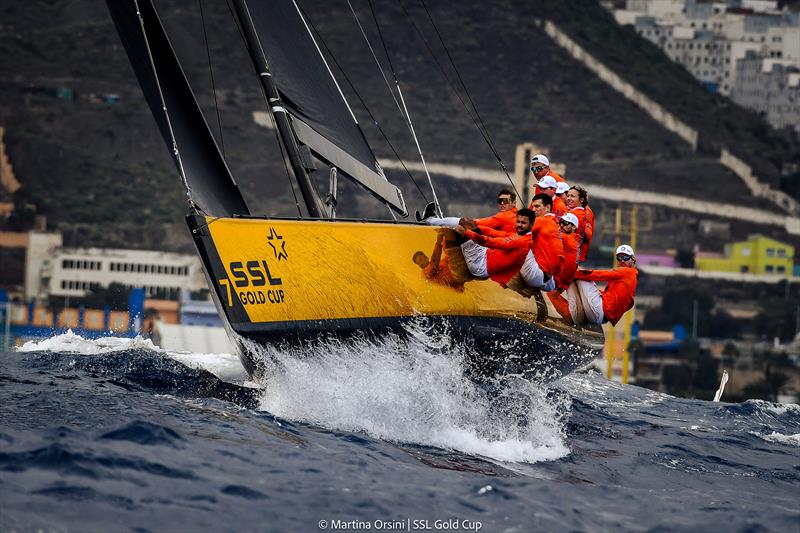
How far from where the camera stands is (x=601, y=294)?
922cm

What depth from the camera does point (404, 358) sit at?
8039 mm

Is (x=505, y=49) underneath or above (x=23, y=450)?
above

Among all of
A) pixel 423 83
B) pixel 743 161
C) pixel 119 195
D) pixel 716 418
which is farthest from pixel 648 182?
pixel 716 418

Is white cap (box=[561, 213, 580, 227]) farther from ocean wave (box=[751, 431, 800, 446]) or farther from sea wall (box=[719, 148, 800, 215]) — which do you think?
sea wall (box=[719, 148, 800, 215])

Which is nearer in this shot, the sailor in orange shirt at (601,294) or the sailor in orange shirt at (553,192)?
the sailor in orange shirt at (553,192)

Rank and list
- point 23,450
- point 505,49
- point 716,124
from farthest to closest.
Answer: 1. point 505,49
2. point 716,124
3. point 23,450

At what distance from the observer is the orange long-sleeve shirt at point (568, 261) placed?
28.1 feet

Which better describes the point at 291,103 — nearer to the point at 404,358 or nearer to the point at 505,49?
the point at 404,358

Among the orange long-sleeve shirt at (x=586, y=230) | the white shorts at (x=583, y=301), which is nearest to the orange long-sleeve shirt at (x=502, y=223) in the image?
the white shorts at (x=583, y=301)

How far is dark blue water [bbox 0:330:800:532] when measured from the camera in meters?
5.86

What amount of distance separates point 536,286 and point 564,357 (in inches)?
30.5

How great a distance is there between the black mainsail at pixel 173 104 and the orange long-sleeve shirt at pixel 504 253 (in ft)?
5.27

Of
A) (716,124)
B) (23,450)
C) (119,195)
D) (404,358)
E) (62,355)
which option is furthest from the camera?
(716,124)

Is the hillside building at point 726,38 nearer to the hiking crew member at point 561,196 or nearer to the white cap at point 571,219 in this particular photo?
the hiking crew member at point 561,196
